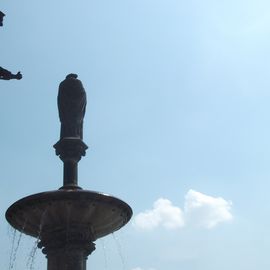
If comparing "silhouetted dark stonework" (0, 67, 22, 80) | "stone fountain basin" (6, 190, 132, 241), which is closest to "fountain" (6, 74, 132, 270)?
"stone fountain basin" (6, 190, 132, 241)

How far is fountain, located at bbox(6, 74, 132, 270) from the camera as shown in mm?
15055

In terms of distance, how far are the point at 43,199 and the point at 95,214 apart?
158 cm

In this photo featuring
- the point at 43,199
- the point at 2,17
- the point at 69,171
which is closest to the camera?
the point at 43,199

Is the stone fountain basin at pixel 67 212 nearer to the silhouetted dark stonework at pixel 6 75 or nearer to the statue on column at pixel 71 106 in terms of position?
the statue on column at pixel 71 106

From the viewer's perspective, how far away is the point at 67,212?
15.3 m

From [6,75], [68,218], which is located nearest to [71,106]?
[6,75]

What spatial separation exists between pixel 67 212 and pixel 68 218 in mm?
311

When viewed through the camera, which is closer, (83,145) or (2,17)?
(2,17)

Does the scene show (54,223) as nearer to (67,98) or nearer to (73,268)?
(73,268)

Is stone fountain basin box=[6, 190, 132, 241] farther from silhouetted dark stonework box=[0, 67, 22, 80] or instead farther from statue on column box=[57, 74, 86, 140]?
silhouetted dark stonework box=[0, 67, 22, 80]

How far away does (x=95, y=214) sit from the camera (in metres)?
15.7

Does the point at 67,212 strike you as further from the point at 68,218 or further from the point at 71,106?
the point at 71,106

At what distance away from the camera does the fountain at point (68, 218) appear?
15055 millimetres

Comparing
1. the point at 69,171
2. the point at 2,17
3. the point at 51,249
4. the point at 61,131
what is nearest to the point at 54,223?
the point at 51,249
